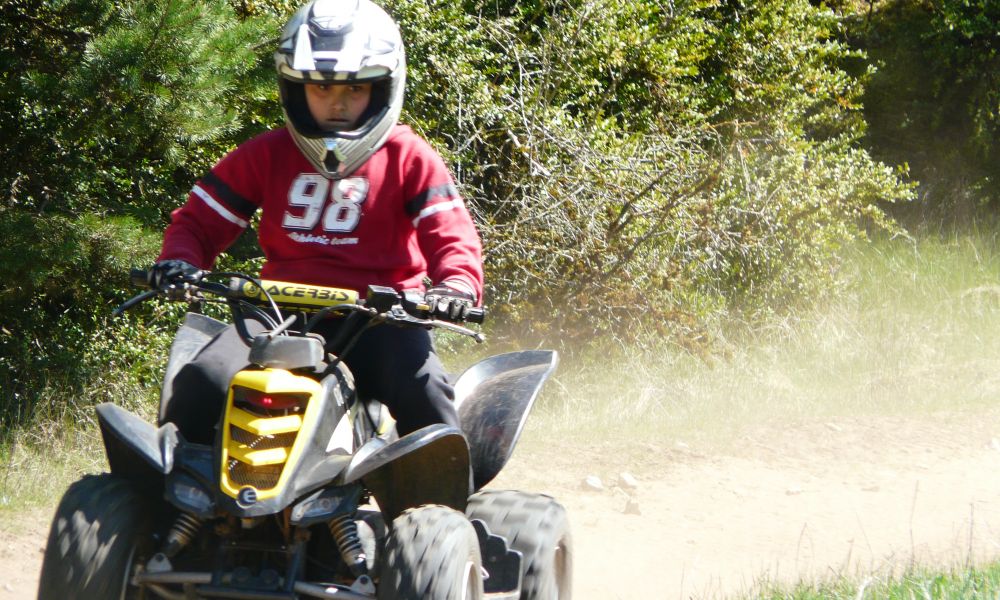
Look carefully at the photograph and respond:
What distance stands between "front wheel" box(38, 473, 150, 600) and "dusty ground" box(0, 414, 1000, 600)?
172cm

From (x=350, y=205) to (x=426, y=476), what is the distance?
0.99m

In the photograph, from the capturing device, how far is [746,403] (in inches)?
345

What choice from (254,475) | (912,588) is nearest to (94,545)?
(254,475)

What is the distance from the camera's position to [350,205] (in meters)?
3.94

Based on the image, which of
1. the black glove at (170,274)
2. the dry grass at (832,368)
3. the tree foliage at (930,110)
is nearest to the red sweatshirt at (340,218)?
the black glove at (170,274)

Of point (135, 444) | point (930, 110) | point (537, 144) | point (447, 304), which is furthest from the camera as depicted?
point (930, 110)

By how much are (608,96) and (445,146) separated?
1985mm

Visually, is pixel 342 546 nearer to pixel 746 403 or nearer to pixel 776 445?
pixel 776 445

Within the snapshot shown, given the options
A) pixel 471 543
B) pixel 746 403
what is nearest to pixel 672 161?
pixel 746 403

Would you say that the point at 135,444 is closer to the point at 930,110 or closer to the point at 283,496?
the point at 283,496

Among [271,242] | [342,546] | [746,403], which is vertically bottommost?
[746,403]

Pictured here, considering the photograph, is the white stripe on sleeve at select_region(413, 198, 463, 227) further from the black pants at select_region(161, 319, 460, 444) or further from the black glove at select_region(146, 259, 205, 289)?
the black glove at select_region(146, 259, 205, 289)

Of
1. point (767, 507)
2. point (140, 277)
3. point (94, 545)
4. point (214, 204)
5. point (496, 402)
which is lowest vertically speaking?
point (767, 507)

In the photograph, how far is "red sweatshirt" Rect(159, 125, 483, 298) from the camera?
3881mm
